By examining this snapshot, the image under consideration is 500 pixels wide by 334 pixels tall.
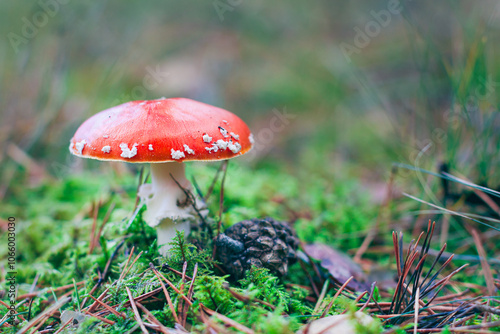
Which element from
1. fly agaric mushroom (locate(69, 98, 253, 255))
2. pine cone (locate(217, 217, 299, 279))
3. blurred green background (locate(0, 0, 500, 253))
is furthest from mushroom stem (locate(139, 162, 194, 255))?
blurred green background (locate(0, 0, 500, 253))

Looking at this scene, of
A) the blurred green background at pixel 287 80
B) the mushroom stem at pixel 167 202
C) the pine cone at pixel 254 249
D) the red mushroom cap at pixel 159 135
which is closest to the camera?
the red mushroom cap at pixel 159 135

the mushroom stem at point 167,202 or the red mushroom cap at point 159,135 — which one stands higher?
the red mushroom cap at point 159,135

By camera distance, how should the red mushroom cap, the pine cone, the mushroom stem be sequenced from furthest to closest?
1. the mushroom stem
2. the pine cone
3. the red mushroom cap

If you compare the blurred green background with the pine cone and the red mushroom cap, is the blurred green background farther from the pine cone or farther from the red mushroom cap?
the red mushroom cap

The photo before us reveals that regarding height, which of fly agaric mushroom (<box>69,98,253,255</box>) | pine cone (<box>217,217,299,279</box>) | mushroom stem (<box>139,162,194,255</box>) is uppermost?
fly agaric mushroom (<box>69,98,253,255</box>)

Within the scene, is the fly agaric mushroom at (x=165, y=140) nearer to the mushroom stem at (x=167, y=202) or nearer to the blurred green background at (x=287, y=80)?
the mushroom stem at (x=167, y=202)

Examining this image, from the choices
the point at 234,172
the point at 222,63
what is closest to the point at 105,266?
the point at 234,172

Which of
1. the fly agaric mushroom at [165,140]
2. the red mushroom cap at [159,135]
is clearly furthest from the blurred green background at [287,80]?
the red mushroom cap at [159,135]

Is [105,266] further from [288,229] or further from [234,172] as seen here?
[234,172]
